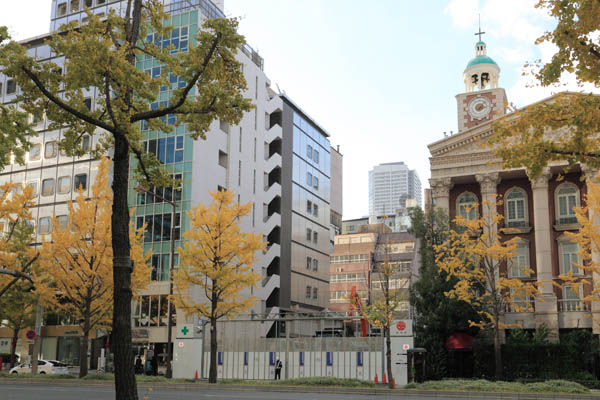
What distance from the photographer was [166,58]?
12375mm

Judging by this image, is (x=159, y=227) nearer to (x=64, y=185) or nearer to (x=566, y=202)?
(x=64, y=185)

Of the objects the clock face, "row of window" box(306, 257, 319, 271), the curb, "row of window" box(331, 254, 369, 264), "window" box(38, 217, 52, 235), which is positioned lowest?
the curb

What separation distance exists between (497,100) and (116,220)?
159 feet

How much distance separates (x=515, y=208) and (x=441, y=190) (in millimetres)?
5264

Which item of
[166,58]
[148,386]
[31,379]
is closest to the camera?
[166,58]

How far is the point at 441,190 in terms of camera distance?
A: 46.6 m

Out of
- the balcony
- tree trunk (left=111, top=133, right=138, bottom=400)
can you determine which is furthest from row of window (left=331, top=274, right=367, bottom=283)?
tree trunk (left=111, top=133, right=138, bottom=400)

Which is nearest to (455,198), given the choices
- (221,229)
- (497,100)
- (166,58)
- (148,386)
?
(497,100)

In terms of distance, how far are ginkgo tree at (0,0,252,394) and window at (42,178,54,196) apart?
47196mm

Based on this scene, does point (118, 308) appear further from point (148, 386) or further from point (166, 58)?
point (148, 386)

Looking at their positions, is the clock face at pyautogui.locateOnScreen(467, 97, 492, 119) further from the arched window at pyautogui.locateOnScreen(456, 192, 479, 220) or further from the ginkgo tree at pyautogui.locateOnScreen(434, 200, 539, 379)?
the ginkgo tree at pyautogui.locateOnScreen(434, 200, 539, 379)

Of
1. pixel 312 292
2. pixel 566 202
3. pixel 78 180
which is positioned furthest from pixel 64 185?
pixel 566 202

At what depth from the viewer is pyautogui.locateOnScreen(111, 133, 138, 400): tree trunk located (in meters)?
10.0

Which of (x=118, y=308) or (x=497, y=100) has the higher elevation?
(x=497, y=100)
